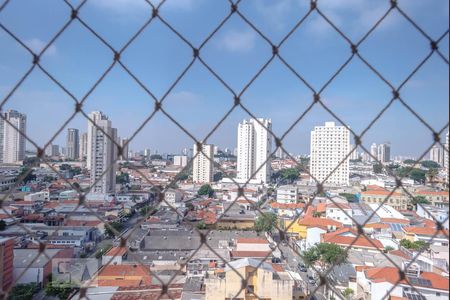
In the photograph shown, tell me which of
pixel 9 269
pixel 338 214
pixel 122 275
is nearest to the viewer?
pixel 9 269

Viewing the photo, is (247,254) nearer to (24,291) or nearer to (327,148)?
(24,291)

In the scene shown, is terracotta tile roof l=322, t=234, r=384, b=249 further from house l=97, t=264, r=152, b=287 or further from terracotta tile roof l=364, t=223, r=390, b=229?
house l=97, t=264, r=152, b=287

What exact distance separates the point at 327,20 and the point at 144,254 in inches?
257

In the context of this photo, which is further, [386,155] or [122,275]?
[386,155]

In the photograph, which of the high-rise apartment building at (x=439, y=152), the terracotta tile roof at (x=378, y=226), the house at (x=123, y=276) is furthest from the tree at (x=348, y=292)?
the terracotta tile roof at (x=378, y=226)

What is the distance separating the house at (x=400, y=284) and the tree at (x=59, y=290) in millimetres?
3489

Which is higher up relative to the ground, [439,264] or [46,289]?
[439,264]

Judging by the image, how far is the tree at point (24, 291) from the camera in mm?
4219

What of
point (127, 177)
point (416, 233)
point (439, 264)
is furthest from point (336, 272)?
point (127, 177)

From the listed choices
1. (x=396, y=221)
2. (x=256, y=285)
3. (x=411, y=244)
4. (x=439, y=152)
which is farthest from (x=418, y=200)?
(x=439, y=152)

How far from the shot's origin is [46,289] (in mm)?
4312

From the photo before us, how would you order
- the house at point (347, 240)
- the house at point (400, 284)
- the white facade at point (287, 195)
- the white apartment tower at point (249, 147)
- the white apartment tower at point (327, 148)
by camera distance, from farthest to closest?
the white apartment tower at point (249, 147)
the white apartment tower at point (327, 148)
the white facade at point (287, 195)
the house at point (347, 240)
the house at point (400, 284)

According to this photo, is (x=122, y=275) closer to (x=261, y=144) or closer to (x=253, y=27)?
(x=253, y=27)

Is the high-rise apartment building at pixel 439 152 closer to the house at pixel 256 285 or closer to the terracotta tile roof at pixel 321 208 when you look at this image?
the house at pixel 256 285
